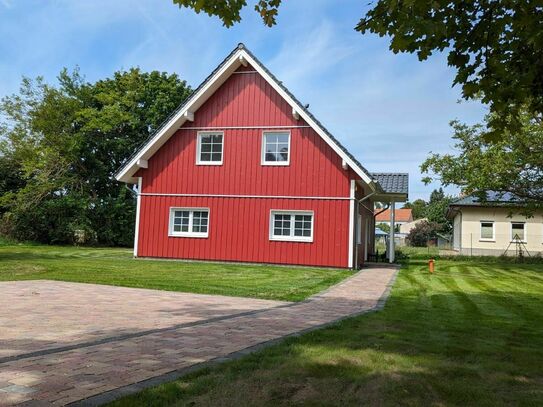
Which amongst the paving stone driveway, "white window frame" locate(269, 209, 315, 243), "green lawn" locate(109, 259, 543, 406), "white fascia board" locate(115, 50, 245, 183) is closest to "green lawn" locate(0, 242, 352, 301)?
the paving stone driveway

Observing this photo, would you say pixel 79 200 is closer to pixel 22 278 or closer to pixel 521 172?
pixel 22 278

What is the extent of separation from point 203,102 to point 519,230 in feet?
73.9

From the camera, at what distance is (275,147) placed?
18625 millimetres

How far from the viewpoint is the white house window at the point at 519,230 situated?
31.3 metres

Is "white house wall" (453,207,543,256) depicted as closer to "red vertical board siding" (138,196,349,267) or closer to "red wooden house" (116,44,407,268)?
"red wooden house" (116,44,407,268)

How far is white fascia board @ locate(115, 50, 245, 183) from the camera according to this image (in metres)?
18.5

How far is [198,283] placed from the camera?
12.0 m

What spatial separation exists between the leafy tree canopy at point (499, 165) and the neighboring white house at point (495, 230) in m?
7.67

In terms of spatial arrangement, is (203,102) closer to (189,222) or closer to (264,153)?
(264,153)

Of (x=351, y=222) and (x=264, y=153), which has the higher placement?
(x=264, y=153)

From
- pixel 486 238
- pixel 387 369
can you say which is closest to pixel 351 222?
pixel 387 369

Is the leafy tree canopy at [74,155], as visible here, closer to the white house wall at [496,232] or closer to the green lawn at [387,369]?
the white house wall at [496,232]

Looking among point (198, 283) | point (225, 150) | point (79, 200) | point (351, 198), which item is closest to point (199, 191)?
point (225, 150)

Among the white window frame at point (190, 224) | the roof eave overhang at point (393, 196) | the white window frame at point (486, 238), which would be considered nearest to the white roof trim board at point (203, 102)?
the roof eave overhang at point (393, 196)
